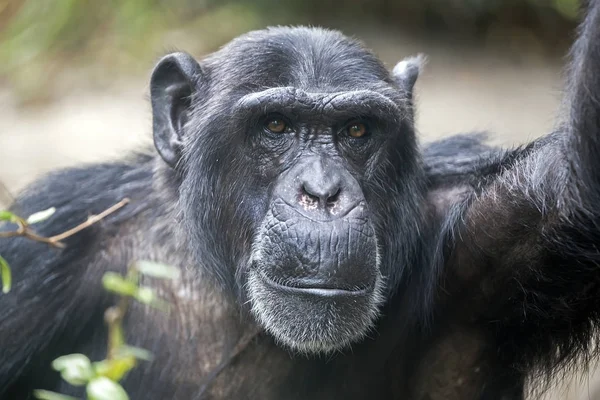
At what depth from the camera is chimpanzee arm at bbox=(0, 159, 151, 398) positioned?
5840mm

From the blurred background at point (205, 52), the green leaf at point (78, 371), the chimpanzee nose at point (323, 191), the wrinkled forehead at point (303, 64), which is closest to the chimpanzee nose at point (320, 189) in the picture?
the chimpanzee nose at point (323, 191)

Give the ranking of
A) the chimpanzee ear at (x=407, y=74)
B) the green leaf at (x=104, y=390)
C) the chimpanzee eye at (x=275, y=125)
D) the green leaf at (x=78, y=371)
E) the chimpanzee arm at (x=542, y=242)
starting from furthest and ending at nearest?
the chimpanzee ear at (x=407, y=74)
the chimpanzee eye at (x=275, y=125)
the chimpanzee arm at (x=542, y=242)
the green leaf at (x=78, y=371)
the green leaf at (x=104, y=390)

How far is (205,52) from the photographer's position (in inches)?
532

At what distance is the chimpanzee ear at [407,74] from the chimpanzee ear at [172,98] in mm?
1264

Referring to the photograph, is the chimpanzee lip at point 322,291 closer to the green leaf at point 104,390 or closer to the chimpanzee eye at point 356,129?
the chimpanzee eye at point 356,129

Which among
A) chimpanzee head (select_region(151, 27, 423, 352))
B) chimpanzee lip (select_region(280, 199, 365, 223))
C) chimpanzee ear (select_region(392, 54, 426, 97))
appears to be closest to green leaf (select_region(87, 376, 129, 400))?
chimpanzee head (select_region(151, 27, 423, 352))

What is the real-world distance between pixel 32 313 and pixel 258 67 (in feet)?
6.85

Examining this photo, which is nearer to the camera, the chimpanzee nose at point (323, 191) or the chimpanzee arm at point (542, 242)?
the chimpanzee arm at point (542, 242)

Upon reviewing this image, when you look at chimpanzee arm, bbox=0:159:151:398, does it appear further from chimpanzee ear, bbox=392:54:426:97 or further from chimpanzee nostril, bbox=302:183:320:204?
chimpanzee ear, bbox=392:54:426:97

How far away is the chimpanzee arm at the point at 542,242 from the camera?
4129mm

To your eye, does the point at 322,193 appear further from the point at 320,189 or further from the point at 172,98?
the point at 172,98

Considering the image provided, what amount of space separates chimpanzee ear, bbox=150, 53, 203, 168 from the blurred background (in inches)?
227

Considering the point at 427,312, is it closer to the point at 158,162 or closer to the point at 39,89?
the point at 158,162

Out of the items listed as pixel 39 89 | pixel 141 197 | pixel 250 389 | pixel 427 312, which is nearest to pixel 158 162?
pixel 141 197
